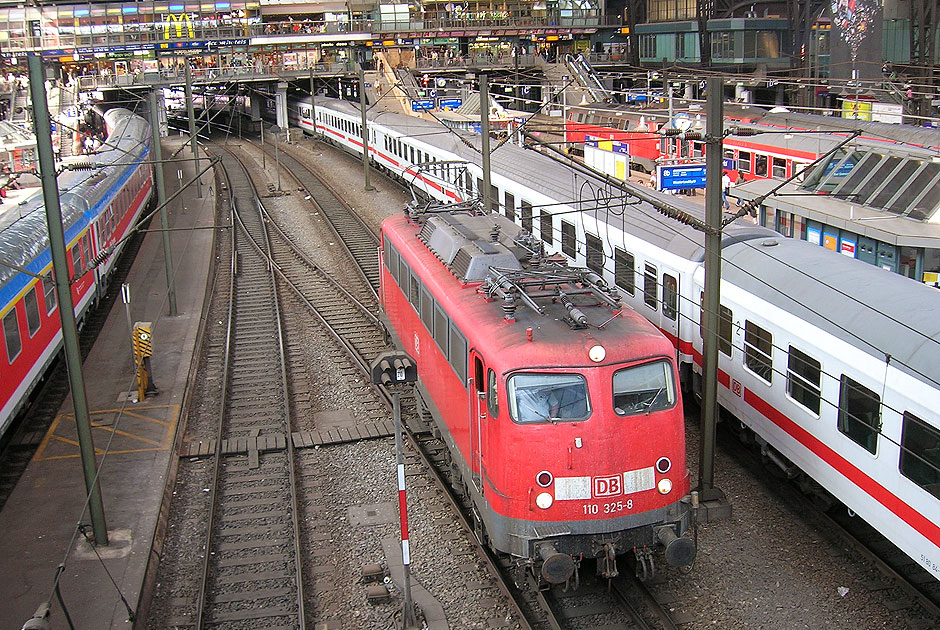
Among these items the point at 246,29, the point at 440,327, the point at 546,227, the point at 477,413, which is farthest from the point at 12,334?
the point at 246,29

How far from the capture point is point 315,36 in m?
76.2

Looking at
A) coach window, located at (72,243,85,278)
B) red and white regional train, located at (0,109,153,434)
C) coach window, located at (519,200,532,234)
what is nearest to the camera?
red and white regional train, located at (0,109,153,434)

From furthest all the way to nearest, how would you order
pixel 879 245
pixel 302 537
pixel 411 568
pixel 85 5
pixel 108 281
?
pixel 85 5, pixel 108 281, pixel 879 245, pixel 302 537, pixel 411 568

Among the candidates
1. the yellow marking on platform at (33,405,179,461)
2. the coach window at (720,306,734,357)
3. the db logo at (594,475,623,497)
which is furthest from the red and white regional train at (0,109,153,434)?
the coach window at (720,306,734,357)

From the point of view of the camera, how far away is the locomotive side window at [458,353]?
10.8 meters

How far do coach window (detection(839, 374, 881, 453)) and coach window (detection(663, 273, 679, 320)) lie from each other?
436cm

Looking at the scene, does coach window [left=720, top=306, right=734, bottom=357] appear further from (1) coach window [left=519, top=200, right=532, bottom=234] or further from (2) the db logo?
(1) coach window [left=519, top=200, right=532, bottom=234]

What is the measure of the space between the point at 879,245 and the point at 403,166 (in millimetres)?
22821

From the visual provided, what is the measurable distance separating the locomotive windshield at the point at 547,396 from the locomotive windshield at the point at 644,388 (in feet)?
1.18

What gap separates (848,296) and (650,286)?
189 inches

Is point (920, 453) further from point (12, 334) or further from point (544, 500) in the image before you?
point (12, 334)

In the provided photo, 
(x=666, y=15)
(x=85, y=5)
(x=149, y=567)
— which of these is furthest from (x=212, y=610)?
(x=85, y=5)

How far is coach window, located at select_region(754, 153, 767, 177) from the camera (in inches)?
1040

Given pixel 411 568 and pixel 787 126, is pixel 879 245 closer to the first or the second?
pixel 411 568
